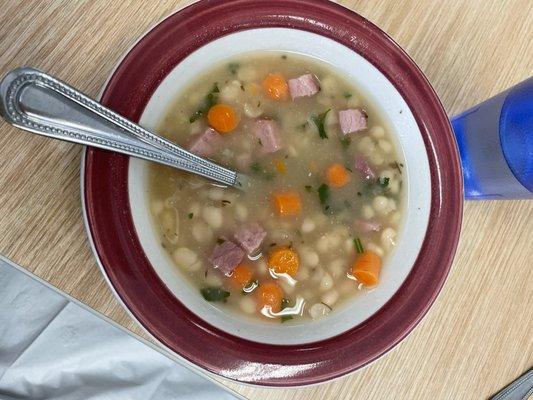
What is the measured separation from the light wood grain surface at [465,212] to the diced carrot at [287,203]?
0.36m

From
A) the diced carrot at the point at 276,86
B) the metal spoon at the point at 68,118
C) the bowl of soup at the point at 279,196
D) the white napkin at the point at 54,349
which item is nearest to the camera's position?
the metal spoon at the point at 68,118

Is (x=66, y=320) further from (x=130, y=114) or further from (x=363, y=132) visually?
(x=363, y=132)

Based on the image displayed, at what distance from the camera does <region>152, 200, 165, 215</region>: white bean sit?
1.21 meters

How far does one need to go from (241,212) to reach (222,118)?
7.8 inches

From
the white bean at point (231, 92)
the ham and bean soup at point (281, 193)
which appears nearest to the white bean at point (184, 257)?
the ham and bean soup at point (281, 193)

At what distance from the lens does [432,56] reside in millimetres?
1355

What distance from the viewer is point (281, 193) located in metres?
1.30

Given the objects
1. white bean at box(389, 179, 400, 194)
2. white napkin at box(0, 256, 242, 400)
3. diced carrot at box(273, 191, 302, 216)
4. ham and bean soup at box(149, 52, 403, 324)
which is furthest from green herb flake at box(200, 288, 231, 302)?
white napkin at box(0, 256, 242, 400)

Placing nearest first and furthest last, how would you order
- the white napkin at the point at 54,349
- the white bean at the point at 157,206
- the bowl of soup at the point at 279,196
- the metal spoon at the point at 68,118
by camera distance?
the metal spoon at the point at 68,118 → the bowl of soup at the point at 279,196 → the white bean at the point at 157,206 → the white napkin at the point at 54,349

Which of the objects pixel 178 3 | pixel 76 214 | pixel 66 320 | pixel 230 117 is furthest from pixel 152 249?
pixel 66 320

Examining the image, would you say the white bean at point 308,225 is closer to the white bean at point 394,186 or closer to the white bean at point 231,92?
the white bean at point 394,186

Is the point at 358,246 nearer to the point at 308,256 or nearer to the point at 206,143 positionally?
the point at 308,256

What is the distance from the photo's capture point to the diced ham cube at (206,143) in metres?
1.26

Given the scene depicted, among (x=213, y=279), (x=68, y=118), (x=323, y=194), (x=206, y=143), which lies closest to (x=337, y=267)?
(x=323, y=194)
